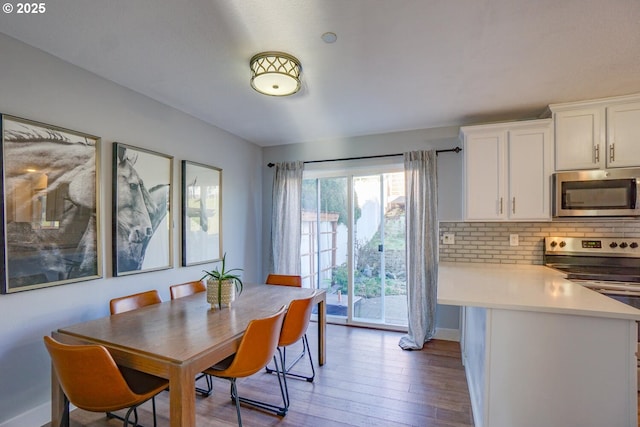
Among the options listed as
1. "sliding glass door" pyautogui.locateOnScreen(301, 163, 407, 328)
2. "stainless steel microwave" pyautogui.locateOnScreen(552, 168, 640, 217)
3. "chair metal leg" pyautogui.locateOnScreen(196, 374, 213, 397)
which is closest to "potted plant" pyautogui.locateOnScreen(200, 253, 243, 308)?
"chair metal leg" pyautogui.locateOnScreen(196, 374, 213, 397)

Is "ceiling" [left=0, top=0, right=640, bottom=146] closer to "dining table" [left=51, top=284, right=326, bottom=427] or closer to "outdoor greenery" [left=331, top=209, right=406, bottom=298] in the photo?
"outdoor greenery" [left=331, top=209, right=406, bottom=298]

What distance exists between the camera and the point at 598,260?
284 centimetres

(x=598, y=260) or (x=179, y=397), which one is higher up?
(x=598, y=260)

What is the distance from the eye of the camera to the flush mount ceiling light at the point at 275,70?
78.2 inches

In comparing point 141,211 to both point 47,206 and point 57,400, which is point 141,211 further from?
point 57,400

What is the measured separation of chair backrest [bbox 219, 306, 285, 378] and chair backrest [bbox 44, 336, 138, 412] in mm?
494

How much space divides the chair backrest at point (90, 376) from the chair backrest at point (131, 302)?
642mm

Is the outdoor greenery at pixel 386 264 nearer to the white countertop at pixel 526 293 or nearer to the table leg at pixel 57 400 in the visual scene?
the white countertop at pixel 526 293

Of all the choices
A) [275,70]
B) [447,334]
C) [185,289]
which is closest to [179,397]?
[185,289]

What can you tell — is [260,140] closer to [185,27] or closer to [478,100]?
[185,27]

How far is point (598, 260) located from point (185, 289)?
3800 millimetres

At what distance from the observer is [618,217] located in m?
2.67

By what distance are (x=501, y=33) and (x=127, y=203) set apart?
2.91m

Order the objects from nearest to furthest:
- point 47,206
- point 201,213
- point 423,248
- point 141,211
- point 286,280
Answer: point 47,206 → point 141,211 → point 286,280 → point 201,213 → point 423,248
